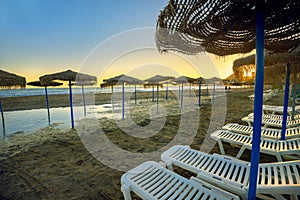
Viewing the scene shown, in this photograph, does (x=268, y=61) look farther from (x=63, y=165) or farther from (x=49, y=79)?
(x=49, y=79)

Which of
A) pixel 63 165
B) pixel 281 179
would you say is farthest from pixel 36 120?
pixel 281 179

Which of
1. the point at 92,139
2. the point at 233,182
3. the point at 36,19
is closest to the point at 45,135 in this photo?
the point at 92,139

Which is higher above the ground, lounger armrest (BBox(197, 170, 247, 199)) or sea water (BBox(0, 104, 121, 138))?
lounger armrest (BBox(197, 170, 247, 199))

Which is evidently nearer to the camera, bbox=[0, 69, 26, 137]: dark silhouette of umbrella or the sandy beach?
the sandy beach

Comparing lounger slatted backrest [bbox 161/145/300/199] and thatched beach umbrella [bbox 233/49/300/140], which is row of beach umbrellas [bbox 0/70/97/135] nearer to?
lounger slatted backrest [bbox 161/145/300/199]

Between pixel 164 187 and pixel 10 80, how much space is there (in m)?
8.03

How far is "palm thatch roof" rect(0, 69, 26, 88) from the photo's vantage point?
6.02m

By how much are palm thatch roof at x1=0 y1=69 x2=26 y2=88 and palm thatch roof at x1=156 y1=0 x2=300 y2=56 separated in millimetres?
7779

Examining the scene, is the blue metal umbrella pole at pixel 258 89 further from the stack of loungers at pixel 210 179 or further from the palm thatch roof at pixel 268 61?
the palm thatch roof at pixel 268 61

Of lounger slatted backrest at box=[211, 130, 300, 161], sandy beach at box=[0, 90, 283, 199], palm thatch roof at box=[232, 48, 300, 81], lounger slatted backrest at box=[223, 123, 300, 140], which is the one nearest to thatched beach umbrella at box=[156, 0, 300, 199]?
palm thatch roof at box=[232, 48, 300, 81]

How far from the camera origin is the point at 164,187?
5.19 ft

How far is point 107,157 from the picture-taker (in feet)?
10.2

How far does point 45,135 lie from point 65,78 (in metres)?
2.02

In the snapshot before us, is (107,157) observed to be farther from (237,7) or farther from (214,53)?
(237,7)
